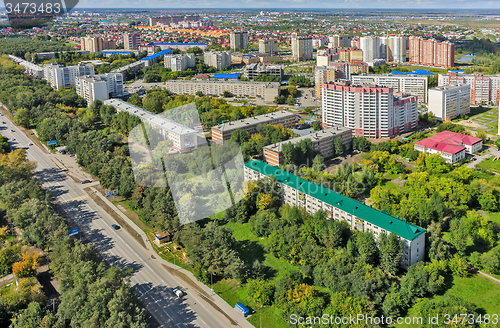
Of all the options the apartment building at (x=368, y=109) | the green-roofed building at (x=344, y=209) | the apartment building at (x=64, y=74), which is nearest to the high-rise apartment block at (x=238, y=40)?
the apartment building at (x=64, y=74)

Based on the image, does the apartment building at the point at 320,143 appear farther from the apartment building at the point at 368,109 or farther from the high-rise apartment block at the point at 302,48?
the high-rise apartment block at the point at 302,48

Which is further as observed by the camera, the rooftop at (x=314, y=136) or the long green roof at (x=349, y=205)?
the rooftop at (x=314, y=136)

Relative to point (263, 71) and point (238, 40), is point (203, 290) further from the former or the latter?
point (238, 40)

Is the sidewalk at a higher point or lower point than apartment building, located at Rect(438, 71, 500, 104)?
lower

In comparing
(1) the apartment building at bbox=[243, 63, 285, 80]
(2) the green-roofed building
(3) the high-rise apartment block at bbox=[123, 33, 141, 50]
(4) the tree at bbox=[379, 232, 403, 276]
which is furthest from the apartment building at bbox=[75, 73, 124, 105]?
(4) the tree at bbox=[379, 232, 403, 276]

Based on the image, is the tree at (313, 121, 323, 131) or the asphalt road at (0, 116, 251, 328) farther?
the tree at (313, 121, 323, 131)

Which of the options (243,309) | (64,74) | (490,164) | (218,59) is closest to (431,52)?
(218,59)

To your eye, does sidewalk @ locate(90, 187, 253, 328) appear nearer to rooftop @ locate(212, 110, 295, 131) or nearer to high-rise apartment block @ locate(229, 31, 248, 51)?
rooftop @ locate(212, 110, 295, 131)
